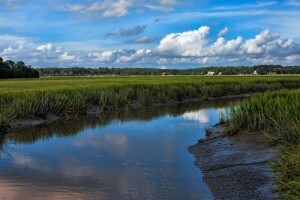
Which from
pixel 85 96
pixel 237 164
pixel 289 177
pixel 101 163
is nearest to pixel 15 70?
pixel 85 96

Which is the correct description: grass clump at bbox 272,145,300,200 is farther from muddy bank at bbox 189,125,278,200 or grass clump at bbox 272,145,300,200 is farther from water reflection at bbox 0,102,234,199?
water reflection at bbox 0,102,234,199

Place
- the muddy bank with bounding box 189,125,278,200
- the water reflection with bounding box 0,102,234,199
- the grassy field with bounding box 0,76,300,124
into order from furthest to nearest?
1. the grassy field with bounding box 0,76,300,124
2. the water reflection with bounding box 0,102,234,199
3. the muddy bank with bounding box 189,125,278,200

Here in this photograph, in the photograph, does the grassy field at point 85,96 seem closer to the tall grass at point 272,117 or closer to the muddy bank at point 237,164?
the muddy bank at point 237,164

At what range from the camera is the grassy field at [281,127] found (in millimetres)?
8367

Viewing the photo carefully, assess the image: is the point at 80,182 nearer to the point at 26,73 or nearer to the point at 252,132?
the point at 252,132

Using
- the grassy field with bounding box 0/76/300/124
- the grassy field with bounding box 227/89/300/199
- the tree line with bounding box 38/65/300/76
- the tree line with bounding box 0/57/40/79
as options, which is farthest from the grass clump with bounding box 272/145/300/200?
the tree line with bounding box 38/65/300/76

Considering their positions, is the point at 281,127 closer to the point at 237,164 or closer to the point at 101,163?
the point at 237,164

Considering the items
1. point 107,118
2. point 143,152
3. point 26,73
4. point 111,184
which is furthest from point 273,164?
point 26,73

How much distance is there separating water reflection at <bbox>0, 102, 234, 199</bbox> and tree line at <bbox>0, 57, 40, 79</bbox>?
6925 cm

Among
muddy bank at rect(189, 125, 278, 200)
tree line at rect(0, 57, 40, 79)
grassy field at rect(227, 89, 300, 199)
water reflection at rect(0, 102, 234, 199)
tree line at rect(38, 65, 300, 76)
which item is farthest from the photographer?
tree line at rect(38, 65, 300, 76)

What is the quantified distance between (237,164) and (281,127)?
2.34m

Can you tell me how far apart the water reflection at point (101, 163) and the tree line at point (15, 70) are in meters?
69.3

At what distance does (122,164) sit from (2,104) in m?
12.1

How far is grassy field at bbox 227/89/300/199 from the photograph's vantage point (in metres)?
8.37
